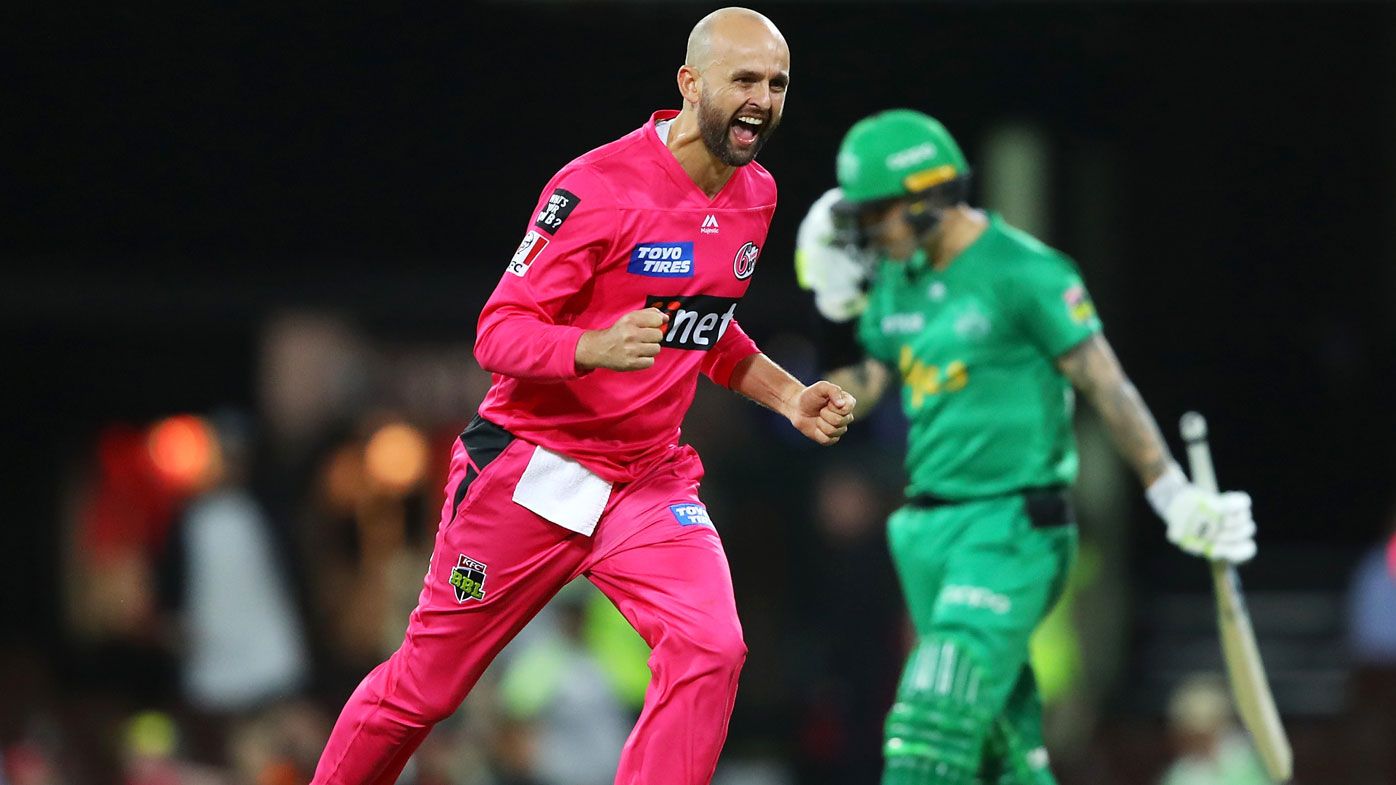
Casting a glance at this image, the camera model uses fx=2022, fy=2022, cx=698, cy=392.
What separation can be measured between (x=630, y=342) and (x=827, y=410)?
60 centimetres

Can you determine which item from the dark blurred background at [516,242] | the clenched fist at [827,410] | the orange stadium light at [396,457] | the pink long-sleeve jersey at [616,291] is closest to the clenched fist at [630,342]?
the pink long-sleeve jersey at [616,291]

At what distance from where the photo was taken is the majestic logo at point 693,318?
4961 millimetres

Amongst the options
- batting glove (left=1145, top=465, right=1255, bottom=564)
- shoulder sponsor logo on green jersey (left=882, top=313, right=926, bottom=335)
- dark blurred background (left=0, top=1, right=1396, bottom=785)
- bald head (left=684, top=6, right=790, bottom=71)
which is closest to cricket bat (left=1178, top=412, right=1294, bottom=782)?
batting glove (left=1145, top=465, right=1255, bottom=564)

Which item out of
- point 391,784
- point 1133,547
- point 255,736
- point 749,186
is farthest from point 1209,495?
point 1133,547

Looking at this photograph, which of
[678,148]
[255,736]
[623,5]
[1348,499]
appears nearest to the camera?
[678,148]

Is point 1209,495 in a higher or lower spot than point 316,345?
higher

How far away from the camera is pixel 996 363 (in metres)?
6.21

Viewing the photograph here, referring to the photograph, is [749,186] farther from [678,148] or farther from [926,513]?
[926,513]

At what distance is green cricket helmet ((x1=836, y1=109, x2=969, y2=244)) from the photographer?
632cm

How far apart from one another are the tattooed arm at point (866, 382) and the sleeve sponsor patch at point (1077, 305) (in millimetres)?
717

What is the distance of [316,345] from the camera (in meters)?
14.2

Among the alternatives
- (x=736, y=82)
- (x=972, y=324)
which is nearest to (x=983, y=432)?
(x=972, y=324)

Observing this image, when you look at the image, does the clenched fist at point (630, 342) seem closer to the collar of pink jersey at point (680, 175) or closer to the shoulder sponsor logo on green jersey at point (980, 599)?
the collar of pink jersey at point (680, 175)

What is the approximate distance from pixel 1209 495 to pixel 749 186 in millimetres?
1954
